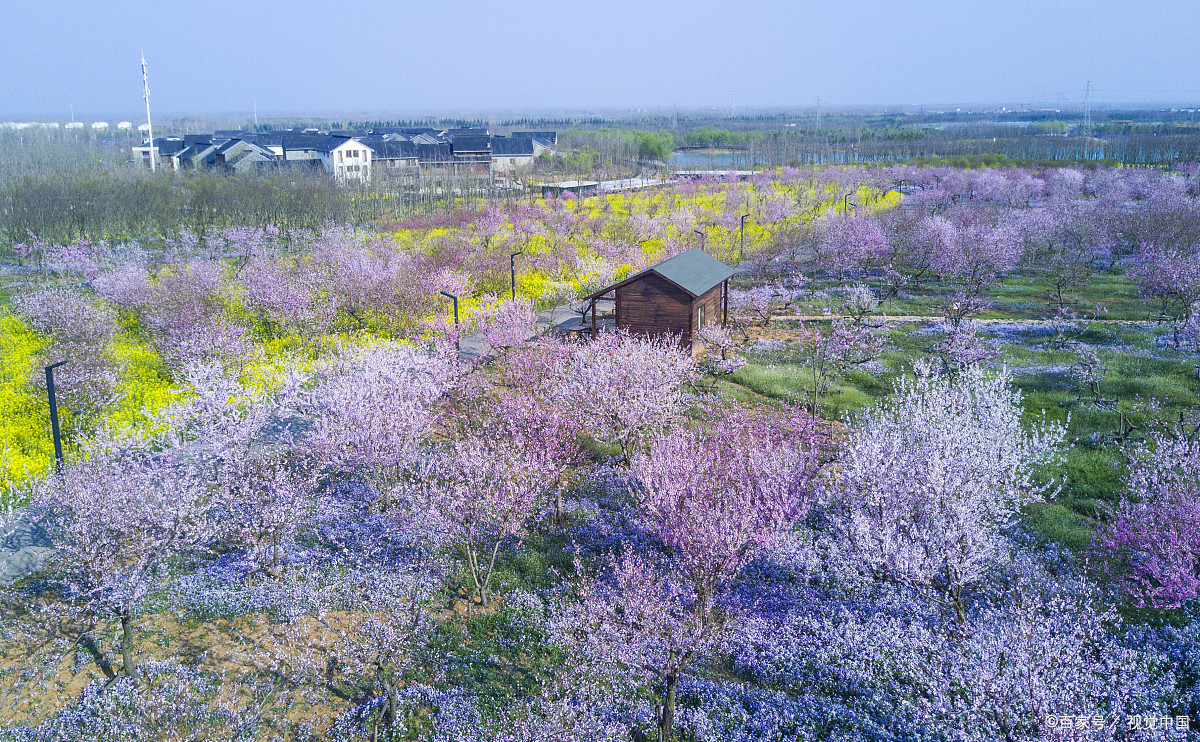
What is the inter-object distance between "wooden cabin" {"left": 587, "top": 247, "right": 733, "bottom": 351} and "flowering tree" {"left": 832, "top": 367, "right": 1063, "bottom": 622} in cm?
1447

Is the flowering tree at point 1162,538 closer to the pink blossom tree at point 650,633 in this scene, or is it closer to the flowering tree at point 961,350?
the pink blossom tree at point 650,633

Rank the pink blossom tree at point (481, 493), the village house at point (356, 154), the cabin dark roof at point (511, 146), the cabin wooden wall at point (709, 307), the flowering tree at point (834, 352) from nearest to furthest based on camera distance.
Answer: the pink blossom tree at point (481, 493), the flowering tree at point (834, 352), the cabin wooden wall at point (709, 307), the village house at point (356, 154), the cabin dark roof at point (511, 146)

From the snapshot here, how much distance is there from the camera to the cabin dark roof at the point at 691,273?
2977 centimetres

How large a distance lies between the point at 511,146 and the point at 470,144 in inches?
263

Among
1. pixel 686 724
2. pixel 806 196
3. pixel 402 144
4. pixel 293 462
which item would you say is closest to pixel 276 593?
pixel 293 462

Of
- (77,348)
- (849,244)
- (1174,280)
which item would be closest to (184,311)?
(77,348)

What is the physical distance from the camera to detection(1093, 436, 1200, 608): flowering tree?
13.0 m

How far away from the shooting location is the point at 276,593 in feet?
48.1

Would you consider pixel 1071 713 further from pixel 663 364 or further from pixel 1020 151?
pixel 1020 151

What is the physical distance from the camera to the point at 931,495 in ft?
43.8

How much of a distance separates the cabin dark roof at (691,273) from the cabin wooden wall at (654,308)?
30cm

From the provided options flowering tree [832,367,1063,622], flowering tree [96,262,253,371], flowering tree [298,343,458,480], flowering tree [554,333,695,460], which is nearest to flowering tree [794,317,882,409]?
flowering tree [554,333,695,460]

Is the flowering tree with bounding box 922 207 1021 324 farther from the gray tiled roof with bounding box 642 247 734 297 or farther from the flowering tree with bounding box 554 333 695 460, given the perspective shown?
the flowering tree with bounding box 554 333 695 460

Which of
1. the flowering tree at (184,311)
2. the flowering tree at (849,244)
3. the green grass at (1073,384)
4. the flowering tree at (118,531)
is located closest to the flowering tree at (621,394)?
the green grass at (1073,384)
